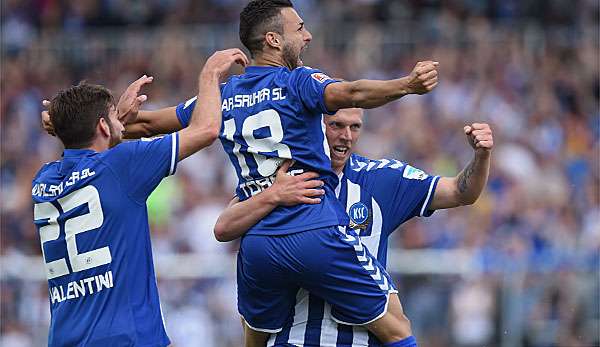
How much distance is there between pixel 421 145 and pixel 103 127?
843 cm

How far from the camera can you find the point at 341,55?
54.9 feet

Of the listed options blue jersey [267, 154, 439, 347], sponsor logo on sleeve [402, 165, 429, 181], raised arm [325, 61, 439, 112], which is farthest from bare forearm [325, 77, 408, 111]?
sponsor logo on sleeve [402, 165, 429, 181]

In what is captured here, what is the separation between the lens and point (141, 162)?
6676mm

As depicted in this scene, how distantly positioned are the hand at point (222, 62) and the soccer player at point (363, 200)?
1.91ft

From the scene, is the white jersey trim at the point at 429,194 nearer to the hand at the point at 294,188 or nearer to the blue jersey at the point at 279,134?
the blue jersey at the point at 279,134

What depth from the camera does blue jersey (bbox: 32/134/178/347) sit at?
21.8 ft

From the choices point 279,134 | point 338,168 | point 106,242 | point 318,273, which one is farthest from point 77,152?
point 338,168

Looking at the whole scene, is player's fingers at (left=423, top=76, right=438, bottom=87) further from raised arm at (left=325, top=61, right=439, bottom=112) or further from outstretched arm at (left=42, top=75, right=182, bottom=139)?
outstretched arm at (left=42, top=75, right=182, bottom=139)

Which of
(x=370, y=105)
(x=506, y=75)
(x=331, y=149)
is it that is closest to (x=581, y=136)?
(x=506, y=75)

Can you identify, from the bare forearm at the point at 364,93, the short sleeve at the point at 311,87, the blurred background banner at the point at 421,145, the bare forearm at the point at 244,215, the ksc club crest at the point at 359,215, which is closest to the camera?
the bare forearm at the point at 364,93

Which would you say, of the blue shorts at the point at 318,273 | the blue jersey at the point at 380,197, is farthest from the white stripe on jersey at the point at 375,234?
the blue shorts at the point at 318,273

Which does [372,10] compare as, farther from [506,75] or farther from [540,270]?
[540,270]

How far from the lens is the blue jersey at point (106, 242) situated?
663 centimetres

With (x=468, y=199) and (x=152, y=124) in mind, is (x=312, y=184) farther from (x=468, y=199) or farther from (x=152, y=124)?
(x=152, y=124)
